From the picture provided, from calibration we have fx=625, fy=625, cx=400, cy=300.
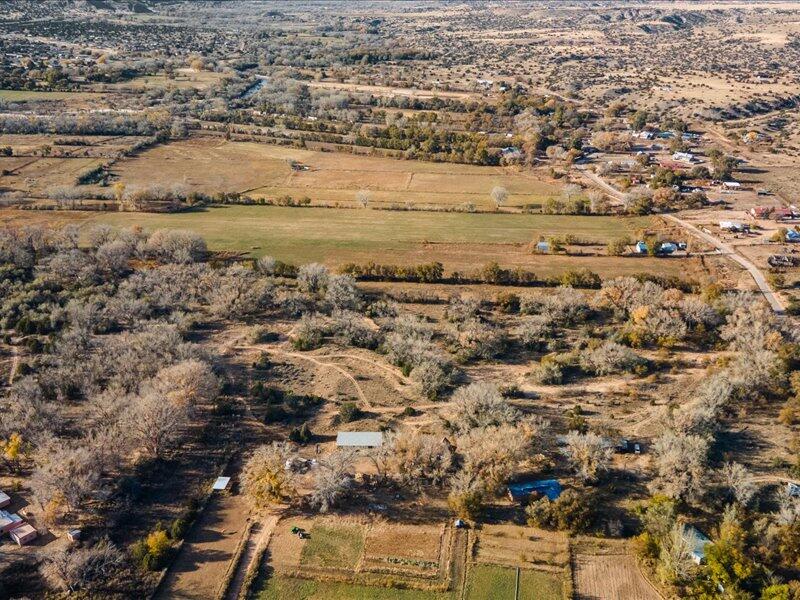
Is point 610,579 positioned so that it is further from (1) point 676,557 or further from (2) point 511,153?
(2) point 511,153

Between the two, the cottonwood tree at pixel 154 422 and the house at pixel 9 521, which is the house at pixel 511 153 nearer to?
the cottonwood tree at pixel 154 422

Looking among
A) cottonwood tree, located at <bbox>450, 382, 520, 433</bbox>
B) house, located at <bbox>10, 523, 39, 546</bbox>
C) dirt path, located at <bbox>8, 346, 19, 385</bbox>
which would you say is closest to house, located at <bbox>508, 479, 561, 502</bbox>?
cottonwood tree, located at <bbox>450, 382, 520, 433</bbox>

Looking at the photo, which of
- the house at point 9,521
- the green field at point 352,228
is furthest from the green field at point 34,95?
the house at point 9,521

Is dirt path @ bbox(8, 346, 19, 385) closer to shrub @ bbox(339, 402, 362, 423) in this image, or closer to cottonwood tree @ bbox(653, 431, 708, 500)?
shrub @ bbox(339, 402, 362, 423)

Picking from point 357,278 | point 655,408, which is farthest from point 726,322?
point 357,278

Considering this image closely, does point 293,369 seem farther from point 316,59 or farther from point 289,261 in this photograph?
point 316,59

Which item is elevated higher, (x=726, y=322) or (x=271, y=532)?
(x=726, y=322)
